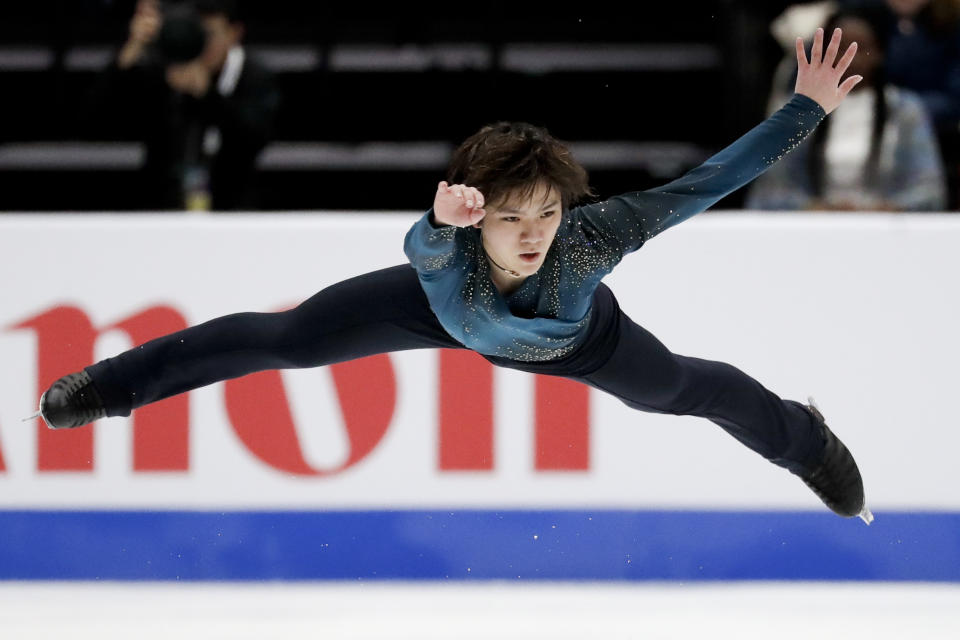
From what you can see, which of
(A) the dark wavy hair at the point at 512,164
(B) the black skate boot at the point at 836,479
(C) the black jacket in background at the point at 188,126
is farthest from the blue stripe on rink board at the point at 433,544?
(A) the dark wavy hair at the point at 512,164

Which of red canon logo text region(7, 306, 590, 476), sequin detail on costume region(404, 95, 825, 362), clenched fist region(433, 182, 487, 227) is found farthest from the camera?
red canon logo text region(7, 306, 590, 476)

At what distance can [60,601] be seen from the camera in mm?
3215

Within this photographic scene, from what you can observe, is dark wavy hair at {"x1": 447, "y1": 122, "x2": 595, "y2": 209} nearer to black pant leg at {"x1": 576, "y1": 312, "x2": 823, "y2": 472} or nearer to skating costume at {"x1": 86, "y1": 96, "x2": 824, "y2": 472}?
skating costume at {"x1": 86, "y1": 96, "x2": 824, "y2": 472}

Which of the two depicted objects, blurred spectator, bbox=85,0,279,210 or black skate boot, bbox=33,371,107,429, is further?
blurred spectator, bbox=85,0,279,210

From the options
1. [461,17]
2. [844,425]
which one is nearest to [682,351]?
[844,425]

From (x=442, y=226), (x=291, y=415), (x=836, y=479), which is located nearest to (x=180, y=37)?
(x=291, y=415)

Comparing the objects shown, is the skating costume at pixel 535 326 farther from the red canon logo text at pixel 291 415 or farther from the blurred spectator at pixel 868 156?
the blurred spectator at pixel 868 156

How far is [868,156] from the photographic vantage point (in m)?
3.70

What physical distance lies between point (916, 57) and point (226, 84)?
7.16ft

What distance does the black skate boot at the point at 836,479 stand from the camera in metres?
2.86

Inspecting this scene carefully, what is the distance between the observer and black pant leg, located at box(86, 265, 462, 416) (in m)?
2.49

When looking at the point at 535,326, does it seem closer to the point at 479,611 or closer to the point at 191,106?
the point at 479,611

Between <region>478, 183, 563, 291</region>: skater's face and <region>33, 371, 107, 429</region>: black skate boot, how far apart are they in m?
0.90

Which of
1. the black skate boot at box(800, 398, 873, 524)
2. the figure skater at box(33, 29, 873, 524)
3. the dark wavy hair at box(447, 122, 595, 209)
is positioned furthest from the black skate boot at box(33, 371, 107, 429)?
the black skate boot at box(800, 398, 873, 524)
